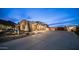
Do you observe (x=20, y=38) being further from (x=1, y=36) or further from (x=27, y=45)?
(x=1, y=36)

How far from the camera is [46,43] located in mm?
2320

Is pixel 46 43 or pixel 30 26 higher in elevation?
pixel 30 26

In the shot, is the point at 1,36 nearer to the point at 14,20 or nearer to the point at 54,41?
the point at 14,20

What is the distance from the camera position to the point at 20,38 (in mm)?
2359

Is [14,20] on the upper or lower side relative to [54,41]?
upper

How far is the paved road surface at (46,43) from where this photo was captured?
2307mm

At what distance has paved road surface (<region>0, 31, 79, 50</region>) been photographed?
231cm

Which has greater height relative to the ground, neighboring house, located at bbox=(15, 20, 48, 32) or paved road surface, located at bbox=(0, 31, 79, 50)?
neighboring house, located at bbox=(15, 20, 48, 32)

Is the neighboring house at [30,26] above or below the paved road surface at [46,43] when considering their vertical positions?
above
